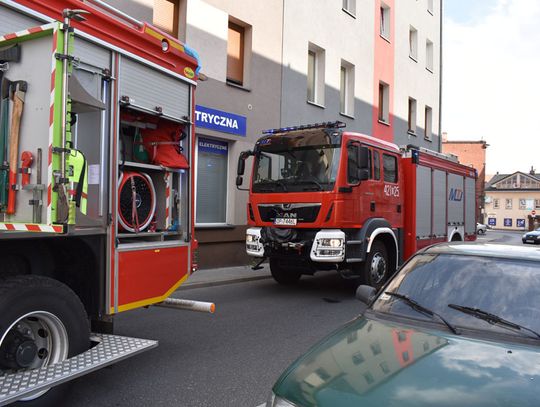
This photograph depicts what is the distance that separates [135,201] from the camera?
181 inches

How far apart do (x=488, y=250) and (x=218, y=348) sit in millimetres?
3091

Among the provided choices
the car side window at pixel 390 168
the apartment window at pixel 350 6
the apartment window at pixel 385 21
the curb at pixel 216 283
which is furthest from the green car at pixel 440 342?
the apartment window at pixel 385 21

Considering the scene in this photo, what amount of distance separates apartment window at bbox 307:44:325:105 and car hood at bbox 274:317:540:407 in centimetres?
1342

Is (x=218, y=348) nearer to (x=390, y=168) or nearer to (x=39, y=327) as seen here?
(x=39, y=327)

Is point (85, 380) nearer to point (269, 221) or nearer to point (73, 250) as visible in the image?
Result: point (73, 250)

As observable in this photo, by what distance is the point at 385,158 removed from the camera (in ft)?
29.9

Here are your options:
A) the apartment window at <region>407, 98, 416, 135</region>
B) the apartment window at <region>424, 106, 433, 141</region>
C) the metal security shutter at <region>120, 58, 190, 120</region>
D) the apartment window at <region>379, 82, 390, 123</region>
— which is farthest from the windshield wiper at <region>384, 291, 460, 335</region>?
the apartment window at <region>424, 106, 433, 141</region>

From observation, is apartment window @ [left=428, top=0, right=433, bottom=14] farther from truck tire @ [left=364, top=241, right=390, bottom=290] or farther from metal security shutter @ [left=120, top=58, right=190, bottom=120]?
metal security shutter @ [left=120, top=58, right=190, bottom=120]

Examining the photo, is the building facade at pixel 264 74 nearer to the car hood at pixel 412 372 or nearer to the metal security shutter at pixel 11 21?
the metal security shutter at pixel 11 21

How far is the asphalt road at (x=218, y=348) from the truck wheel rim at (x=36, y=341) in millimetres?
561

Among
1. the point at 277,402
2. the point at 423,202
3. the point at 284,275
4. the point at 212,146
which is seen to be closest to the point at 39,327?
the point at 277,402

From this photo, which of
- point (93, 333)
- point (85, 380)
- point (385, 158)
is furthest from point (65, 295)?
point (385, 158)

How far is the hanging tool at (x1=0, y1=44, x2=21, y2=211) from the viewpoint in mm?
3568

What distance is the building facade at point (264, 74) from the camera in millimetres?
11344
